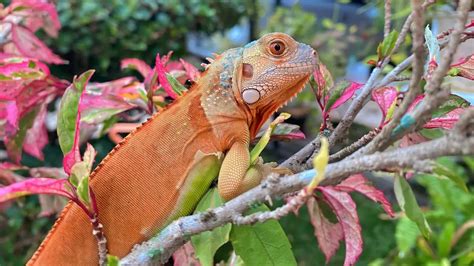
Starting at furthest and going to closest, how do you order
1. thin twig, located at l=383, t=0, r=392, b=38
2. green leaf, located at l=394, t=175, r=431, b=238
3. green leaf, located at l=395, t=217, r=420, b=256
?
green leaf, located at l=395, t=217, r=420, b=256, thin twig, located at l=383, t=0, r=392, b=38, green leaf, located at l=394, t=175, r=431, b=238

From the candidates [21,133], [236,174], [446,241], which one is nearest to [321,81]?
[236,174]

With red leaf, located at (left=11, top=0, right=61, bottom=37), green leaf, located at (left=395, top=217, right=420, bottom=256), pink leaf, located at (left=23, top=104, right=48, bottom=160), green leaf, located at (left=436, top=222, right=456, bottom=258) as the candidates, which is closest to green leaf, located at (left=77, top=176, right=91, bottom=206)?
pink leaf, located at (left=23, top=104, right=48, bottom=160)

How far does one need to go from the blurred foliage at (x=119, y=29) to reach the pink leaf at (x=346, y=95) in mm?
2002

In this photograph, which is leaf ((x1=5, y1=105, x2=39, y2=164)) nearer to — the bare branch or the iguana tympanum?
the iguana tympanum

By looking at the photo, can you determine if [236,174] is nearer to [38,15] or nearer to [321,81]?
[321,81]

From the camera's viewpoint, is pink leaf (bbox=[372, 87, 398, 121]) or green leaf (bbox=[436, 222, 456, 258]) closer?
pink leaf (bbox=[372, 87, 398, 121])

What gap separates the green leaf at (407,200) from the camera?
0.53 metres

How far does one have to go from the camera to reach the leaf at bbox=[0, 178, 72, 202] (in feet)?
1.89

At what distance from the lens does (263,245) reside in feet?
2.02

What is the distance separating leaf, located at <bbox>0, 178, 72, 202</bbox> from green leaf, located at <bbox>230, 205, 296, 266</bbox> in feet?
0.63

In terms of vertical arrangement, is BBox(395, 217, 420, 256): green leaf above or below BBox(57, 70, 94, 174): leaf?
below

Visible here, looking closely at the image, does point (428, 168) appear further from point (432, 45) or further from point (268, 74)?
point (268, 74)

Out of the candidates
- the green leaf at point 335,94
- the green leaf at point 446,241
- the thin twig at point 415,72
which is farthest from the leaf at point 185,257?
the green leaf at point 446,241

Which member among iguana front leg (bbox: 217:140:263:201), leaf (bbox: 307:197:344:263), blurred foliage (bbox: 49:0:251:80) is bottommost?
blurred foliage (bbox: 49:0:251:80)
